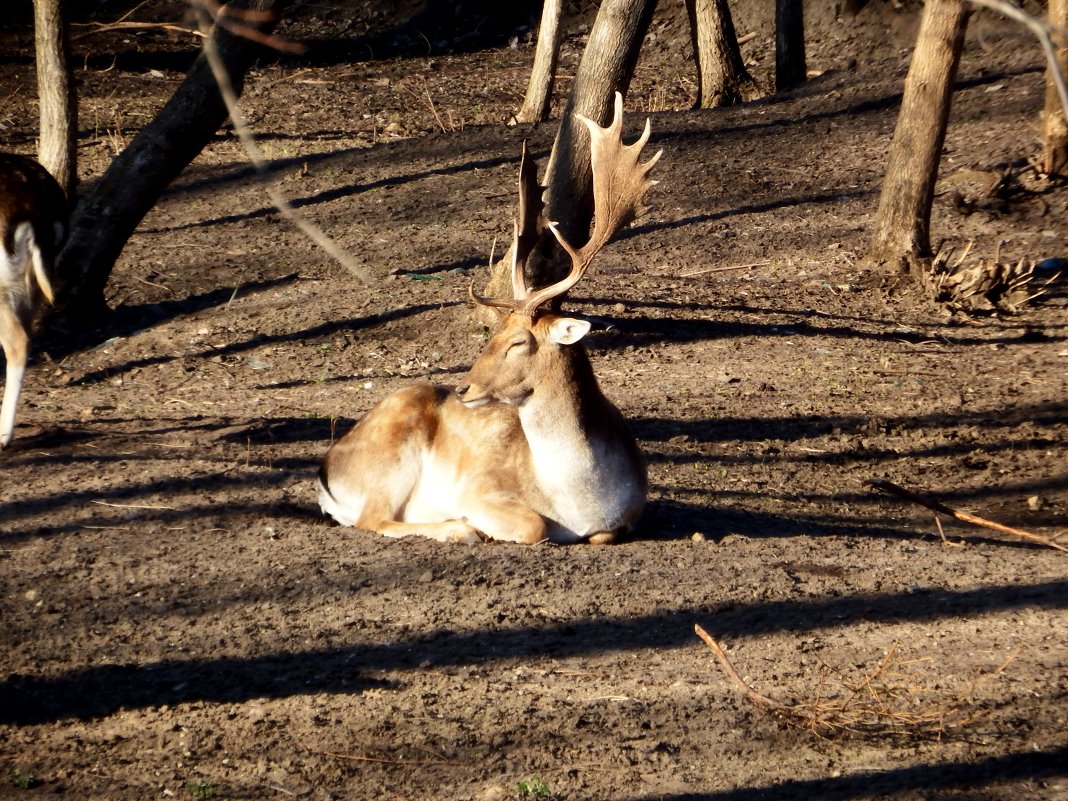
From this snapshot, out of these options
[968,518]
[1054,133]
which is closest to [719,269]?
[1054,133]

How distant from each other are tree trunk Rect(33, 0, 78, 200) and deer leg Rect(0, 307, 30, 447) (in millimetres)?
3320

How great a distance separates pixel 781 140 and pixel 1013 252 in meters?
3.59

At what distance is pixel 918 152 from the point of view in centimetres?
1097

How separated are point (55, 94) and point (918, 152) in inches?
280

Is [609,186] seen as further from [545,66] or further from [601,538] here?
[545,66]

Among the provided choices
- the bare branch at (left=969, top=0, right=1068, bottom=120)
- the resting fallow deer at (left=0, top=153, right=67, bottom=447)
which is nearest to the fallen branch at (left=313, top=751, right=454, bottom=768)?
the bare branch at (left=969, top=0, right=1068, bottom=120)

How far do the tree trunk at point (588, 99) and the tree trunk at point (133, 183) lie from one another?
243 centimetres

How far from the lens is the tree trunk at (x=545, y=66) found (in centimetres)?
1418

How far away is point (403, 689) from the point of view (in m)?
4.80

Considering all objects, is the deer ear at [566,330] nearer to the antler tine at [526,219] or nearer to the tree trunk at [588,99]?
the antler tine at [526,219]

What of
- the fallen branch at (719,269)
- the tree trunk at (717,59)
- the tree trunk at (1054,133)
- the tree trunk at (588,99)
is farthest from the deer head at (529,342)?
the tree trunk at (717,59)

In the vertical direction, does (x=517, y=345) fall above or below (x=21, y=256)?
below

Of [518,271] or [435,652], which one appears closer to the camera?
[435,652]

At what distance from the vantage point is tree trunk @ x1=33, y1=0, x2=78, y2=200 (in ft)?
35.0
